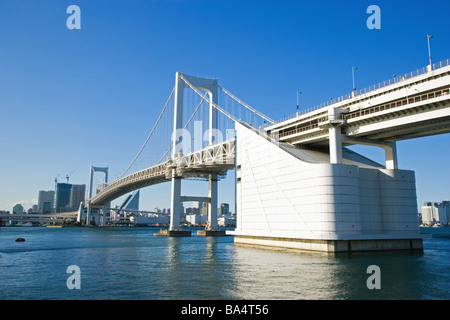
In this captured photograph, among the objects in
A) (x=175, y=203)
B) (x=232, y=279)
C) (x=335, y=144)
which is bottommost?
(x=232, y=279)

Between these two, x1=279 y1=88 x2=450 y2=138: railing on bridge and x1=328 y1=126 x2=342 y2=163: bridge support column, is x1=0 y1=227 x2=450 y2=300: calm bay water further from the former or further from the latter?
x1=279 y1=88 x2=450 y2=138: railing on bridge

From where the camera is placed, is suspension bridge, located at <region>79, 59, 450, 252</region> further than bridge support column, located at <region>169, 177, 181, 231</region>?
No

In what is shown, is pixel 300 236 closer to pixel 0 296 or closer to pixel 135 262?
pixel 135 262

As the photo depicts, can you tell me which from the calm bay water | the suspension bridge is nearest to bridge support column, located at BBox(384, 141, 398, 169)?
the suspension bridge

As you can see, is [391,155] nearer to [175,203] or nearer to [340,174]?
[340,174]

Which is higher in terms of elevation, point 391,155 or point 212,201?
point 391,155

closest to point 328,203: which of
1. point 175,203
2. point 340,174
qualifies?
point 340,174

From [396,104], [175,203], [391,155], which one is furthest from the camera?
[175,203]

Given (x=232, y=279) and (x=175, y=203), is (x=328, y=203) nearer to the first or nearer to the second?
(x=232, y=279)

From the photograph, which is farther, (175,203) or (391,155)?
(175,203)

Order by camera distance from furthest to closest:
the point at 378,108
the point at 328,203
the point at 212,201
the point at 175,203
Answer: the point at 212,201
the point at 175,203
the point at 378,108
the point at 328,203

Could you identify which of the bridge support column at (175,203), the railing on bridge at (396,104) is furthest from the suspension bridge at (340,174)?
the bridge support column at (175,203)

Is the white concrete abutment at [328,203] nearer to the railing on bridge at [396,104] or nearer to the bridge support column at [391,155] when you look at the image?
the bridge support column at [391,155]
